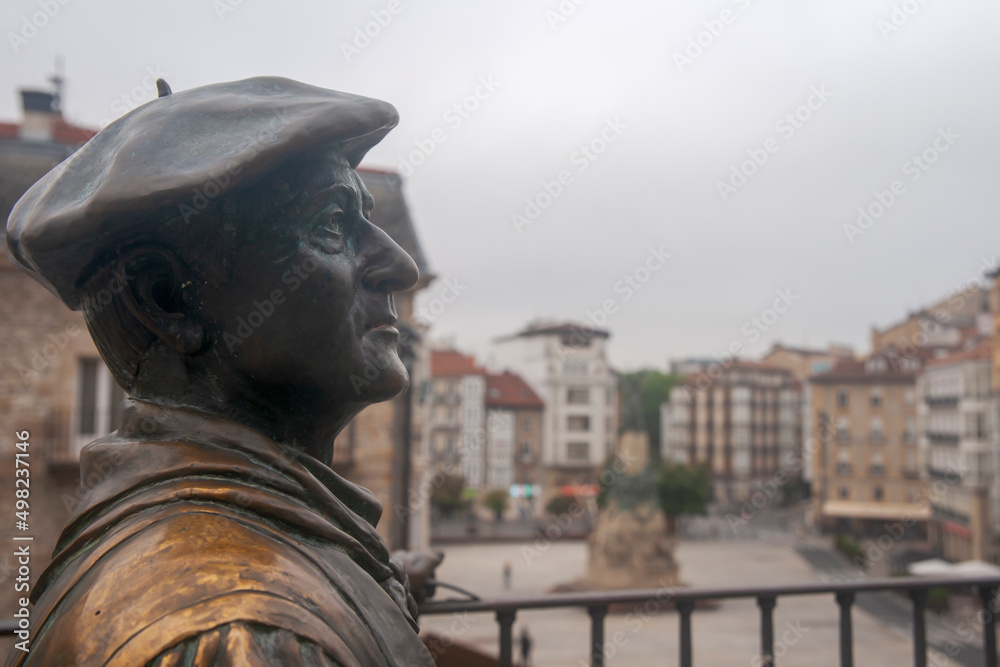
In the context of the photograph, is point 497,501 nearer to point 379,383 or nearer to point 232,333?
point 379,383

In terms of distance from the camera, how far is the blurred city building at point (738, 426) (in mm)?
57688

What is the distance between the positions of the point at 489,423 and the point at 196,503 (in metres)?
45.5

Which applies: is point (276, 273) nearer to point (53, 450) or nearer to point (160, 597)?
point (160, 597)

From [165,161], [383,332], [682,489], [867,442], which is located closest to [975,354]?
[867,442]

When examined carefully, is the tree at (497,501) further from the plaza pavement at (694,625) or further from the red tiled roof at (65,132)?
the red tiled roof at (65,132)

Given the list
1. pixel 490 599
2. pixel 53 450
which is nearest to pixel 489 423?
pixel 53 450

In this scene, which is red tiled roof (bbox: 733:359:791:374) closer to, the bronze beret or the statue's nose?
the statue's nose

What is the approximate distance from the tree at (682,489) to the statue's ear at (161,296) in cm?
4063

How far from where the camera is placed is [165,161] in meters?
1.33

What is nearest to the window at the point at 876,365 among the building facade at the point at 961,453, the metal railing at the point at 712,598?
the building facade at the point at 961,453

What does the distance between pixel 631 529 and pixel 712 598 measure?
21.7 m

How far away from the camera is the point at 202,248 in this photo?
1.41m

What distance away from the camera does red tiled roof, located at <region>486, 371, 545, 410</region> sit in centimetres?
4716

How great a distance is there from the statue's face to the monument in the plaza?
872 inches
